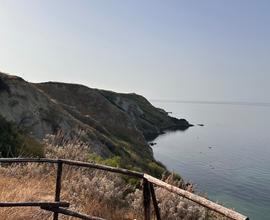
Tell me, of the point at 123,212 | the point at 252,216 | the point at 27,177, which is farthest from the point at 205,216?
the point at 252,216

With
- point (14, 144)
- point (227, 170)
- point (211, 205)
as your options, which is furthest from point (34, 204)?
point (227, 170)

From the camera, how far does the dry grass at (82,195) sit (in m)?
8.65

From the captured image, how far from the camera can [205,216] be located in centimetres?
1171

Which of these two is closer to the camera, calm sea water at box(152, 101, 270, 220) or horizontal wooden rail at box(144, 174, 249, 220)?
horizontal wooden rail at box(144, 174, 249, 220)

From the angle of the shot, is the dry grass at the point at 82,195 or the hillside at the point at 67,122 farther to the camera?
the hillside at the point at 67,122

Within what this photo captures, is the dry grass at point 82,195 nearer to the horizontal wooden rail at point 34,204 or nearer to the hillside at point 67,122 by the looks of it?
the horizontal wooden rail at point 34,204

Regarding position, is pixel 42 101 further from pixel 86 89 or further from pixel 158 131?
pixel 158 131

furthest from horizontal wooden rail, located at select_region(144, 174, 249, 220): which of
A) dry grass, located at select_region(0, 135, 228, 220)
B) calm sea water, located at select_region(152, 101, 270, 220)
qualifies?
calm sea water, located at select_region(152, 101, 270, 220)

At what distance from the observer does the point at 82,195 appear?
10.2 metres

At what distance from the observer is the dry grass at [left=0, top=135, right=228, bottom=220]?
8.65 meters

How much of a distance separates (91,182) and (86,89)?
69.8 m

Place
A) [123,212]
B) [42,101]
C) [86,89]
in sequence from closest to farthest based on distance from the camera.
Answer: [123,212] → [42,101] → [86,89]

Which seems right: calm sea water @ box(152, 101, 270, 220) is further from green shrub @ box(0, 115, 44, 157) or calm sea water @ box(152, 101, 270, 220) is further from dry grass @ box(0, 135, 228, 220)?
dry grass @ box(0, 135, 228, 220)

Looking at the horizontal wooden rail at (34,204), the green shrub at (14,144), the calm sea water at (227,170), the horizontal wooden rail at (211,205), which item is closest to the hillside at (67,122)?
the green shrub at (14,144)
